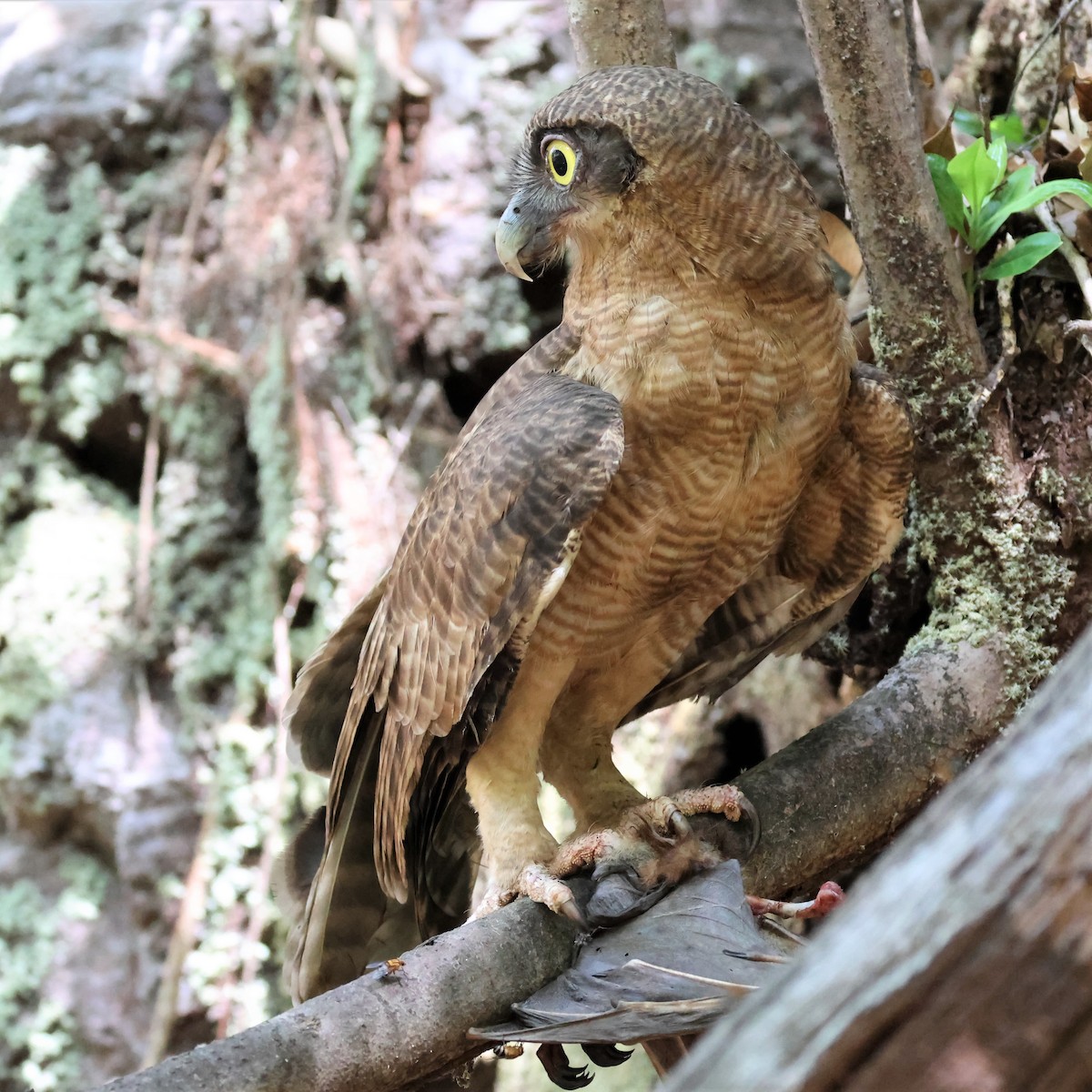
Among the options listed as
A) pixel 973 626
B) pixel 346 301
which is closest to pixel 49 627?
pixel 346 301

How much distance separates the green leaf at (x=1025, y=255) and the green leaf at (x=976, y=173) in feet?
0.45

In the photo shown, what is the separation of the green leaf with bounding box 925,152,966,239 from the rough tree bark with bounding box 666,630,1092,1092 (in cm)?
→ 219

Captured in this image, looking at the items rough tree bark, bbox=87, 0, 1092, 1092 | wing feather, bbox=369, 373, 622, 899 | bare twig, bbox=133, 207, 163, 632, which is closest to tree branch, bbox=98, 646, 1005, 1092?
rough tree bark, bbox=87, 0, 1092, 1092

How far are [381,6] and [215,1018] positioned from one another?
4405 millimetres

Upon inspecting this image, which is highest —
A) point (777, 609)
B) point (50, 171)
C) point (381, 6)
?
point (381, 6)

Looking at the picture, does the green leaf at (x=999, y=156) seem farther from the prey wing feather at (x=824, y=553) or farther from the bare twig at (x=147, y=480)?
the bare twig at (x=147, y=480)

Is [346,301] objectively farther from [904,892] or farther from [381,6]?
[904,892]

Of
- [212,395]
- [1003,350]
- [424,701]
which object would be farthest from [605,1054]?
[212,395]

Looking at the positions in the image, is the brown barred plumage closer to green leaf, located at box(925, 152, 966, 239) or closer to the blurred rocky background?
green leaf, located at box(925, 152, 966, 239)

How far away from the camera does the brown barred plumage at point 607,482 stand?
2.20m

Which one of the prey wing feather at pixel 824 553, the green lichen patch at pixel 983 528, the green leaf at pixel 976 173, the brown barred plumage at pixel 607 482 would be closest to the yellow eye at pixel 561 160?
the brown barred plumage at pixel 607 482

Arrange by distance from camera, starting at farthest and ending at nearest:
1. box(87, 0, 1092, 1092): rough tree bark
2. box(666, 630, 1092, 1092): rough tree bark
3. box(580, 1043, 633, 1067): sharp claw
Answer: box(87, 0, 1092, 1092): rough tree bark < box(580, 1043, 633, 1067): sharp claw < box(666, 630, 1092, 1092): rough tree bark

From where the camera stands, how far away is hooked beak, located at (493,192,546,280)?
95.0 inches

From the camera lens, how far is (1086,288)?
2.65 metres
